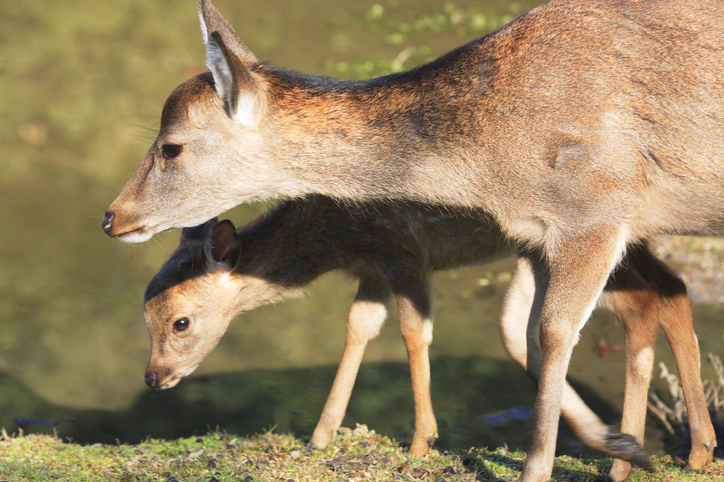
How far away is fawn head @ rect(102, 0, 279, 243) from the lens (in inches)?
196

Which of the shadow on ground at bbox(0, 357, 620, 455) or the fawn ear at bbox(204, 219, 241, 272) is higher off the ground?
the fawn ear at bbox(204, 219, 241, 272)

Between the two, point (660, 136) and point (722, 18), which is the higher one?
point (722, 18)

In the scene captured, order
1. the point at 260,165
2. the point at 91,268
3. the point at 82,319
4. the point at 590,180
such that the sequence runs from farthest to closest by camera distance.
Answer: the point at 91,268
the point at 82,319
the point at 260,165
the point at 590,180

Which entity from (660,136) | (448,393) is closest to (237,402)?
(448,393)

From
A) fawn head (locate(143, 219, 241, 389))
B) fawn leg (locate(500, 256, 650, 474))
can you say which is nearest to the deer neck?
fawn leg (locate(500, 256, 650, 474))

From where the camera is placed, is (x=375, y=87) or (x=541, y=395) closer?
(x=541, y=395)

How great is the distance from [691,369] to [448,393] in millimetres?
2698

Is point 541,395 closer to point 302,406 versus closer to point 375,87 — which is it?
point 375,87

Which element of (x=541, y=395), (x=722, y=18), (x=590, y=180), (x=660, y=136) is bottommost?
(x=541, y=395)

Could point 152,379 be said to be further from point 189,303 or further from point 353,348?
point 353,348

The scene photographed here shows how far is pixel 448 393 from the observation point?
308 inches

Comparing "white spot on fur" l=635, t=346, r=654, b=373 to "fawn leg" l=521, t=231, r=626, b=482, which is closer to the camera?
"fawn leg" l=521, t=231, r=626, b=482

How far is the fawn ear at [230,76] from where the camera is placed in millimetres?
4566

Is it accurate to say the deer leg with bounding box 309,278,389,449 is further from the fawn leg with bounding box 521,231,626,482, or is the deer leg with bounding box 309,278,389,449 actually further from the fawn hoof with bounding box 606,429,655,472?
the fawn hoof with bounding box 606,429,655,472
